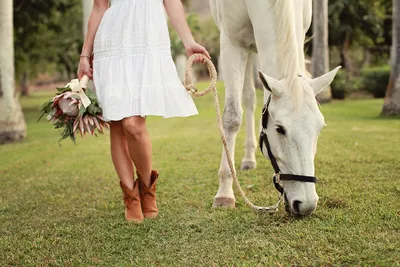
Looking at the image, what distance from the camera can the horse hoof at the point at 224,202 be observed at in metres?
3.78

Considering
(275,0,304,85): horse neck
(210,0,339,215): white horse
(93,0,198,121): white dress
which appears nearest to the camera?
(210,0,339,215): white horse

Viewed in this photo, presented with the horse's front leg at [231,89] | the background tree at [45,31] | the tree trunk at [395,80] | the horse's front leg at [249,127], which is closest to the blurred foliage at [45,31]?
the background tree at [45,31]

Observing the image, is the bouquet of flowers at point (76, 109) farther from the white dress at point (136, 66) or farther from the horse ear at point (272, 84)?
the horse ear at point (272, 84)

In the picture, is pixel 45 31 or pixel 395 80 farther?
pixel 45 31

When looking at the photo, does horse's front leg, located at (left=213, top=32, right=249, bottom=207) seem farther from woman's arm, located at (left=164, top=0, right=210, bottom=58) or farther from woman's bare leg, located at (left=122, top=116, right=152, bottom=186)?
woman's bare leg, located at (left=122, top=116, right=152, bottom=186)

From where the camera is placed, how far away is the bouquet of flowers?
329 cm

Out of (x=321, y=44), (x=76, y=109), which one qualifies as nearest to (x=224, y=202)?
(x=76, y=109)

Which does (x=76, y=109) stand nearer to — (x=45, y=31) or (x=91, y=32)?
(x=91, y=32)

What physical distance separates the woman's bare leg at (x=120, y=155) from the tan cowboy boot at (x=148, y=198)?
0.10 metres

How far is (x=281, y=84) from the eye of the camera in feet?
9.73

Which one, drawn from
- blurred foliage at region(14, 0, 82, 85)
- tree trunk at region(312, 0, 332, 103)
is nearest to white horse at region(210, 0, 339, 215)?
tree trunk at region(312, 0, 332, 103)

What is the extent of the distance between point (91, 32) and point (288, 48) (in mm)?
1483

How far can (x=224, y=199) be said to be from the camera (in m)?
3.81

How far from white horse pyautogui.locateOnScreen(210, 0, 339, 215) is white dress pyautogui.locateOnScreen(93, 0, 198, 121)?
0.65 m
